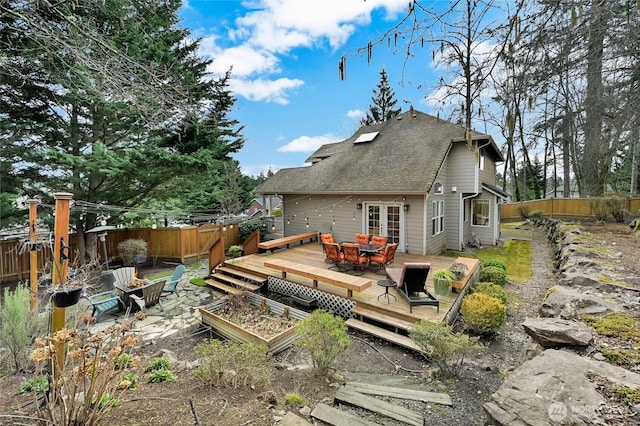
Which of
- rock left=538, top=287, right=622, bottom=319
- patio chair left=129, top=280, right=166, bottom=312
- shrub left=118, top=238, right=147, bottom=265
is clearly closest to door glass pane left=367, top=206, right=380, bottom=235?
rock left=538, top=287, right=622, bottom=319

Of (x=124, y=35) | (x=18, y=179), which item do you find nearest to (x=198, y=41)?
(x=124, y=35)

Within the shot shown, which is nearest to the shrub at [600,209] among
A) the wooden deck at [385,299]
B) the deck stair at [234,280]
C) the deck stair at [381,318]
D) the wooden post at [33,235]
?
the wooden deck at [385,299]

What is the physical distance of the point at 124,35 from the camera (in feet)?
27.5

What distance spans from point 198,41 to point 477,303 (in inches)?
553

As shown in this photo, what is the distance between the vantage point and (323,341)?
3834 mm

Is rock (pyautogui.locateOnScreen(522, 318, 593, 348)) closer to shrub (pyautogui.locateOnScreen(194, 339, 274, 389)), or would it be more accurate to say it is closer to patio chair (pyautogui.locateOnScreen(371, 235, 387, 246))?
shrub (pyautogui.locateOnScreen(194, 339, 274, 389))

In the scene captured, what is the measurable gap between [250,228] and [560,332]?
43.2 feet

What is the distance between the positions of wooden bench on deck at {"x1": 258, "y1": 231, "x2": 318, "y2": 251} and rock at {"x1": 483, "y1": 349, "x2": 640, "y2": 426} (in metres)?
8.70

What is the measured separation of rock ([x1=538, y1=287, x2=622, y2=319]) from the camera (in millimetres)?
4164

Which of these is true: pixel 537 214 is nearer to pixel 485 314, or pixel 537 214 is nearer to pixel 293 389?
pixel 485 314

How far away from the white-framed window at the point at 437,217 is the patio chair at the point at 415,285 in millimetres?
5046

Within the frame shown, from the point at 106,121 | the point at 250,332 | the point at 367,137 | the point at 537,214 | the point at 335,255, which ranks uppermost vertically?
the point at 367,137

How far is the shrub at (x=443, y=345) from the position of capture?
12.6 feet
